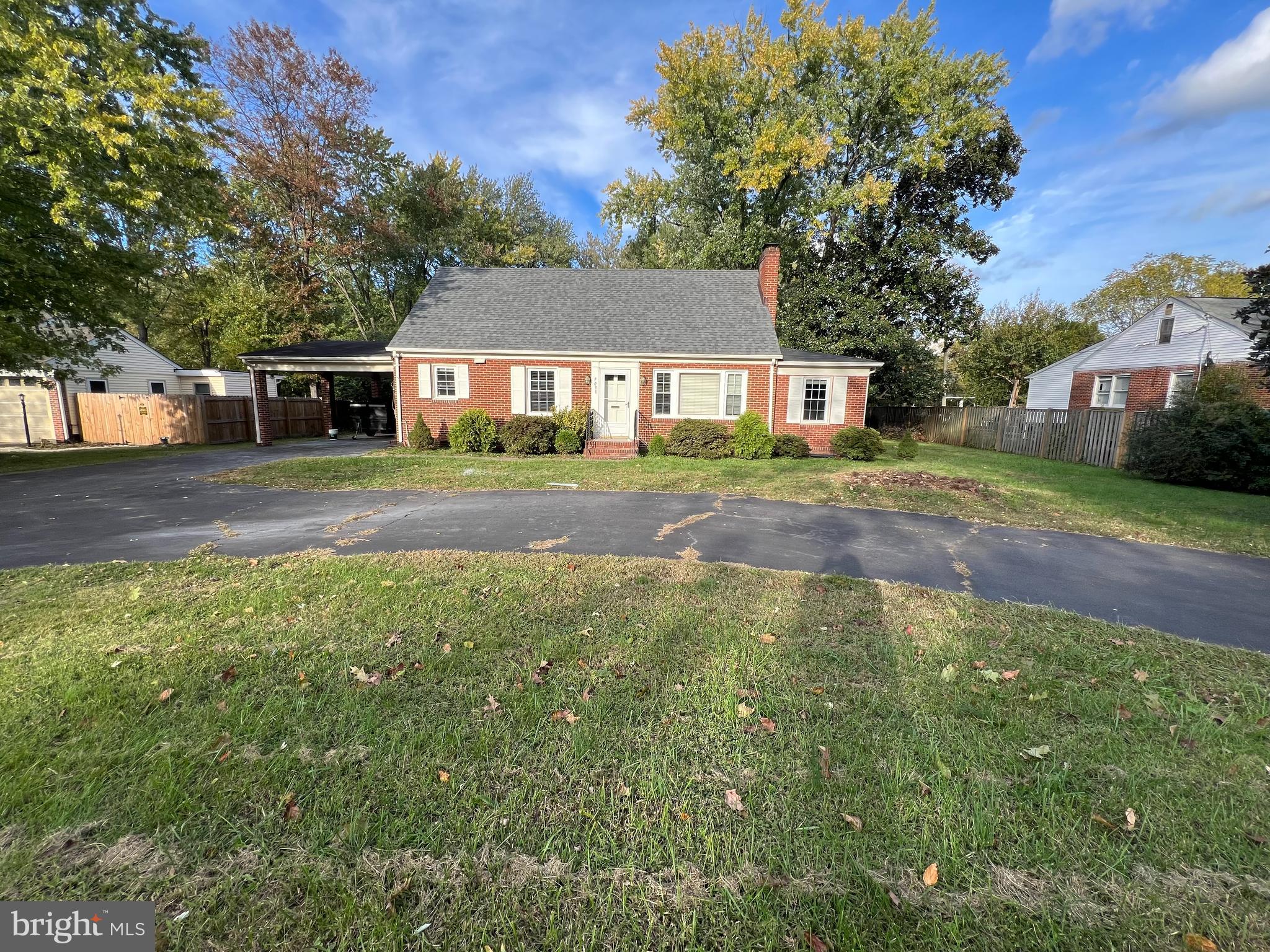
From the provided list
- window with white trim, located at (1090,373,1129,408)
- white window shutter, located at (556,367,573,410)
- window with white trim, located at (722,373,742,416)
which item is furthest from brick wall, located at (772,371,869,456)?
window with white trim, located at (1090,373,1129,408)

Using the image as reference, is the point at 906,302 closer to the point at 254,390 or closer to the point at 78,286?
the point at 254,390

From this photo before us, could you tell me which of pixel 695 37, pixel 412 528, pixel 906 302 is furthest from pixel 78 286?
pixel 906 302

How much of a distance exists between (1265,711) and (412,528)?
773cm

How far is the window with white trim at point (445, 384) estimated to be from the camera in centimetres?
1599

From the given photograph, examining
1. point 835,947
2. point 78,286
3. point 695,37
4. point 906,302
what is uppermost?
point 695,37

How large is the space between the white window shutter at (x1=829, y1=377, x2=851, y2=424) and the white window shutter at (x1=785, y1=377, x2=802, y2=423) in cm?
92

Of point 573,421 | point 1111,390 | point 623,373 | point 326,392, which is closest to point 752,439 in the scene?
point 623,373

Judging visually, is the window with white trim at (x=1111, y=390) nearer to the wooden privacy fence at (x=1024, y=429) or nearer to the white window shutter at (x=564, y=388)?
the wooden privacy fence at (x=1024, y=429)

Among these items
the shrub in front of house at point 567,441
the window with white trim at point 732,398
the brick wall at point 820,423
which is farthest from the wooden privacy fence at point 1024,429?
the shrub in front of house at point 567,441

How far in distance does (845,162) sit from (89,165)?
26.1 m

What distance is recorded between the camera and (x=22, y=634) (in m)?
3.63

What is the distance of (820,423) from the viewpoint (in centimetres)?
1638

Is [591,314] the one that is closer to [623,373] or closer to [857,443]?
[623,373]

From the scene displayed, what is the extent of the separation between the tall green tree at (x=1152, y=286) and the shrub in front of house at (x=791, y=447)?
3850 cm
